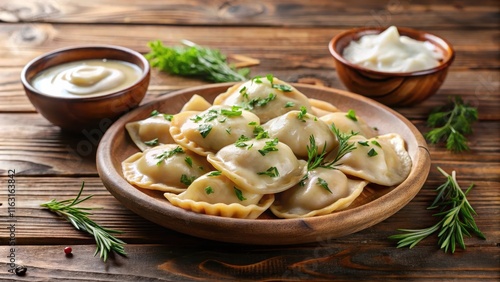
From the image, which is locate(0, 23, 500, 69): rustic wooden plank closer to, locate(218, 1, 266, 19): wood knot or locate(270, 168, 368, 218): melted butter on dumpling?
locate(218, 1, 266, 19): wood knot

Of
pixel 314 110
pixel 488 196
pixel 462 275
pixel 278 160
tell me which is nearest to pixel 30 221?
pixel 278 160

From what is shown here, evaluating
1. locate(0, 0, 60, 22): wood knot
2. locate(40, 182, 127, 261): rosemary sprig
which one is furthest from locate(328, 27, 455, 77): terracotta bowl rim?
locate(0, 0, 60, 22): wood knot

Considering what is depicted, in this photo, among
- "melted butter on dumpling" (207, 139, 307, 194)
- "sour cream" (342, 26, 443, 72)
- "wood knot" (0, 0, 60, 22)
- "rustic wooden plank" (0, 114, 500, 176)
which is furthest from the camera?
"wood knot" (0, 0, 60, 22)

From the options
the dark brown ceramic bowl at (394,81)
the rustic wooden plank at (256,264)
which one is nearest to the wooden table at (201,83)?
the rustic wooden plank at (256,264)

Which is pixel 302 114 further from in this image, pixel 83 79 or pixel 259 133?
pixel 83 79

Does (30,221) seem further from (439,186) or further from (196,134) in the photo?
(439,186)

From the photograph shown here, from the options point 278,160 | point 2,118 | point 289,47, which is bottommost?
point 289,47
